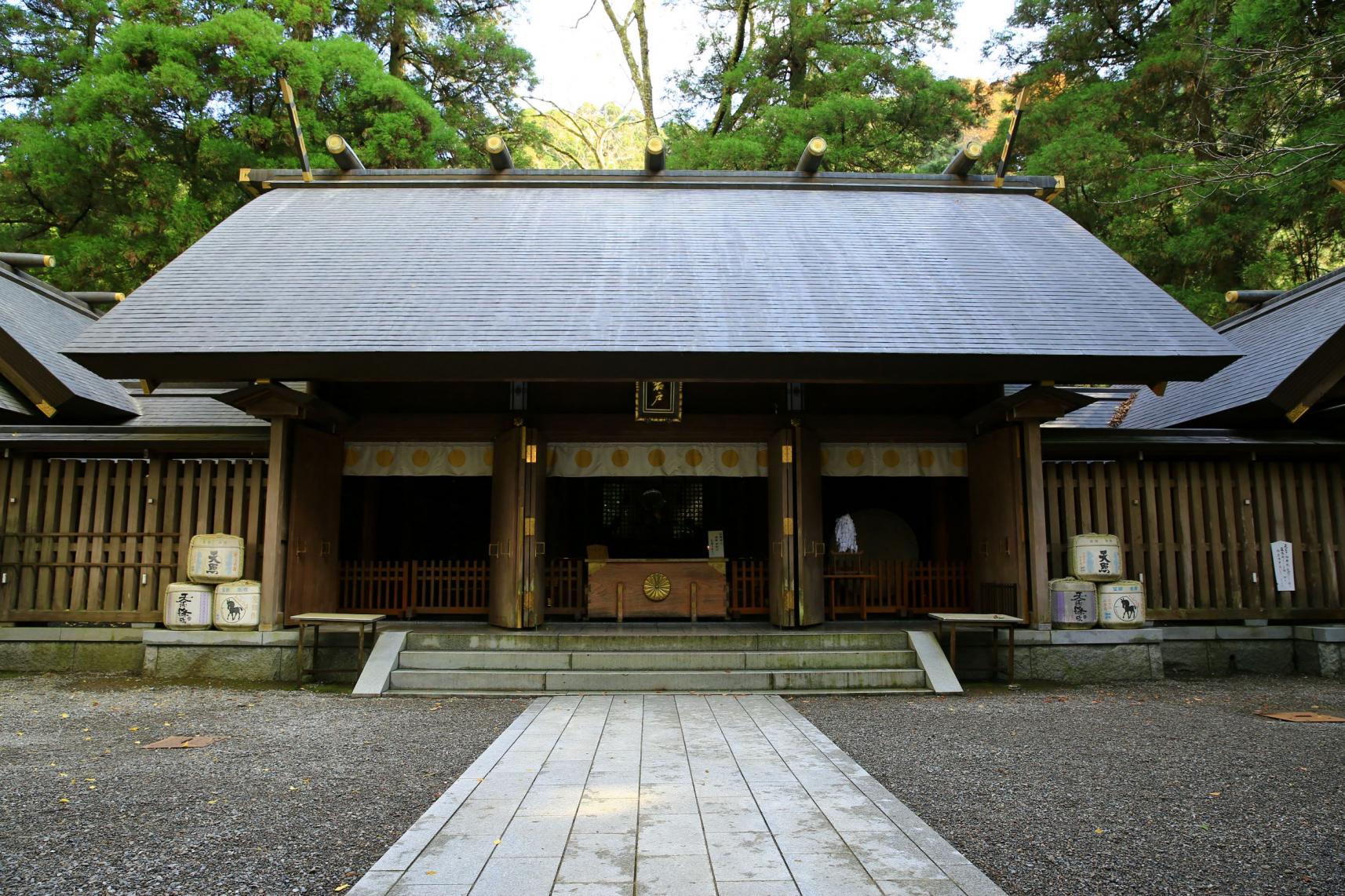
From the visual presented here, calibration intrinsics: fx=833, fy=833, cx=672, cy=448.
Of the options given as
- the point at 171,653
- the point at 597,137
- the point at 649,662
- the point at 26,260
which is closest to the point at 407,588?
the point at 171,653

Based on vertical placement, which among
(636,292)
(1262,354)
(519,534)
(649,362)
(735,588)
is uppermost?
(636,292)

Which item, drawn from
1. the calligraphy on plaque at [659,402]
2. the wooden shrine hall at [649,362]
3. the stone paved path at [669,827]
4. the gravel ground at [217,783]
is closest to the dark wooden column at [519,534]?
the wooden shrine hall at [649,362]

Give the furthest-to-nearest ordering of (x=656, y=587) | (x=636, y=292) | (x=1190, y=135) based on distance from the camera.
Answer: (x=1190, y=135) < (x=656, y=587) < (x=636, y=292)

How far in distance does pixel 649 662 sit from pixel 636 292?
406cm

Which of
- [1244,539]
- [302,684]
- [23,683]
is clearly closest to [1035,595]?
[1244,539]

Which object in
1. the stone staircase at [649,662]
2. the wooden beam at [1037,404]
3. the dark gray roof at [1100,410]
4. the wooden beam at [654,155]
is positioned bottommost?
the stone staircase at [649,662]

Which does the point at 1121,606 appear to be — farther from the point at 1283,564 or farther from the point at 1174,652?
the point at 1283,564

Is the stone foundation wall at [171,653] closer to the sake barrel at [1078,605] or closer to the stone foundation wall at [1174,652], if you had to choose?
the stone foundation wall at [1174,652]

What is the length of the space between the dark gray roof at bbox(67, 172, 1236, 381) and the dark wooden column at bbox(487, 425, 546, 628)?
112 centimetres

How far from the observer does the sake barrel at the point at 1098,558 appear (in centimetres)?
851

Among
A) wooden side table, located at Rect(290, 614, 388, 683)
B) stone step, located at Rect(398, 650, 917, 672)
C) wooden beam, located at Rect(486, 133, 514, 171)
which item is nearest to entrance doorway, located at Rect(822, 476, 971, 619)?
stone step, located at Rect(398, 650, 917, 672)

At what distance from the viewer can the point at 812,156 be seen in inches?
481

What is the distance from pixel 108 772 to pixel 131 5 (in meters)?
17.3

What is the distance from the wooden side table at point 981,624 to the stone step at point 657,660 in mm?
411
